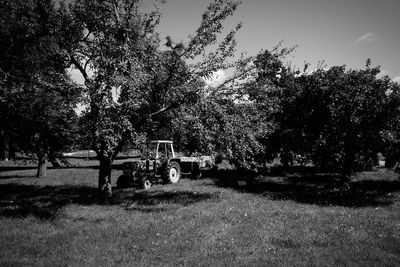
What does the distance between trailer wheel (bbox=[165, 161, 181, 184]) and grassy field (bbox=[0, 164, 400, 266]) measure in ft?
13.1

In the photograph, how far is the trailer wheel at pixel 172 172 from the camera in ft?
69.0

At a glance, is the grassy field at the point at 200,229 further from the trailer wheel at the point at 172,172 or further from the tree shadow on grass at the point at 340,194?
the trailer wheel at the point at 172,172

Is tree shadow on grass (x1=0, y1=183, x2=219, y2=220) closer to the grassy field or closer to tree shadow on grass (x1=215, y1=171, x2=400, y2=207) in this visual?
the grassy field

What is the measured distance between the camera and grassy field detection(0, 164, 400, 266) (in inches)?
307

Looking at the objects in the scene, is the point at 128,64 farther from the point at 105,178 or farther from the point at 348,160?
the point at 348,160

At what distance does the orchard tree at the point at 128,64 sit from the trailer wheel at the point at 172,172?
6.37 meters

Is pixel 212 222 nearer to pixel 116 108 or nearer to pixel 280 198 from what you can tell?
pixel 116 108

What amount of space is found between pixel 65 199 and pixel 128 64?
7.35 m

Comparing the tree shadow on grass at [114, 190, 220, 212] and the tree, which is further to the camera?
the tree shadow on grass at [114, 190, 220, 212]

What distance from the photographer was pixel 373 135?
17.0m

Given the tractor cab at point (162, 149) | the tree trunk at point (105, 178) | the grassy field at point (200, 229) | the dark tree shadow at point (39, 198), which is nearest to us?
the grassy field at point (200, 229)

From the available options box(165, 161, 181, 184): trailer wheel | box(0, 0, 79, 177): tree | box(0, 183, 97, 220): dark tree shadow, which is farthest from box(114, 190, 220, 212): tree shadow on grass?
box(0, 0, 79, 177): tree

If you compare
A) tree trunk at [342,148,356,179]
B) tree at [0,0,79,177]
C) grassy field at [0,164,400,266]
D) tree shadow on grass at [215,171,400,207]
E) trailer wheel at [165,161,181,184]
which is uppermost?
tree at [0,0,79,177]

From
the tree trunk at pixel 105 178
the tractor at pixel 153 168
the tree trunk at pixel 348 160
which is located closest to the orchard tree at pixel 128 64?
the tree trunk at pixel 105 178
